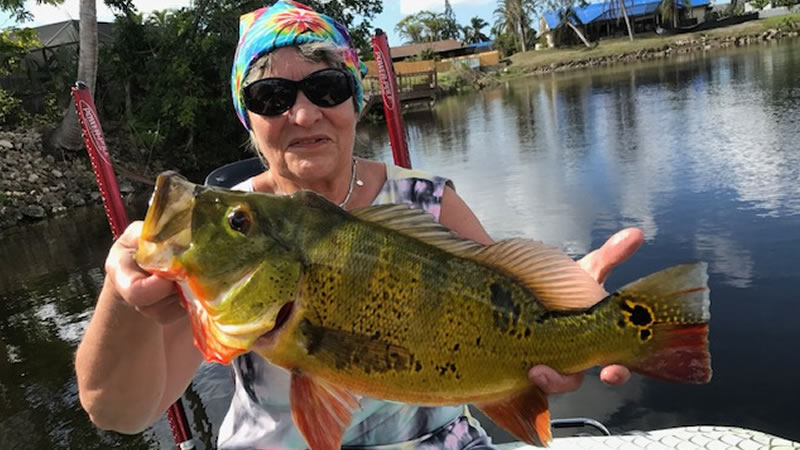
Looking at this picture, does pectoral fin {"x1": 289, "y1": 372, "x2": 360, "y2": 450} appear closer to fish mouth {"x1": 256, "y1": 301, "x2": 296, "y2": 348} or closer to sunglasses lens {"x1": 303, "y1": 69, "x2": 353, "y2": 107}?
fish mouth {"x1": 256, "y1": 301, "x2": 296, "y2": 348}

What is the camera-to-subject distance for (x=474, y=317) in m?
1.66

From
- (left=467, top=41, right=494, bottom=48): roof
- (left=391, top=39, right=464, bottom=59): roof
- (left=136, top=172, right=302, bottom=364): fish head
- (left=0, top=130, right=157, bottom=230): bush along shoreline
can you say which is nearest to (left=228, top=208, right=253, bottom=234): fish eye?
(left=136, top=172, right=302, bottom=364): fish head

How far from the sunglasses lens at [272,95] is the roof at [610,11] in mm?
86340

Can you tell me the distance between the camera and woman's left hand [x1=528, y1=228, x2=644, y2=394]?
64.7 inches

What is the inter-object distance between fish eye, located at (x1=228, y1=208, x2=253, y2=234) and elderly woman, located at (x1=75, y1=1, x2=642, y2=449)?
24.6 inches

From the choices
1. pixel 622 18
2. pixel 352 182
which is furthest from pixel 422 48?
pixel 352 182

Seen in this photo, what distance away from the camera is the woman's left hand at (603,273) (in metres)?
1.64

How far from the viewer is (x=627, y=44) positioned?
229ft

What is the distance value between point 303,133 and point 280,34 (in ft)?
1.29

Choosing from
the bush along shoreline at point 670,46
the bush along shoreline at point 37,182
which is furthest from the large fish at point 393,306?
the bush along shoreline at point 670,46

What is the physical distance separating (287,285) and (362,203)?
1.10 metres

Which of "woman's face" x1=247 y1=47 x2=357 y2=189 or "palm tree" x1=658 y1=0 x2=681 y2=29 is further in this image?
"palm tree" x1=658 y1=0 x2=681 y2=29

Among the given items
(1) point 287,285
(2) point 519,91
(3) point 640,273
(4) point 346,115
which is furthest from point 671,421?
(2) point 519,91

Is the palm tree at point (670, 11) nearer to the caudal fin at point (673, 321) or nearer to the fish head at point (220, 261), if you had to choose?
the caudal fin at point (673, 321)
